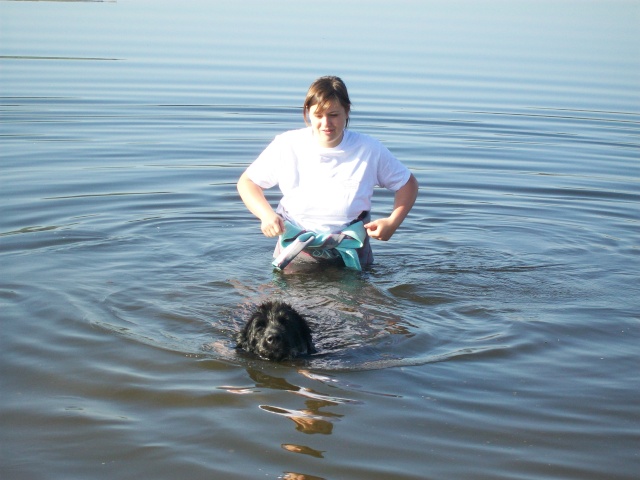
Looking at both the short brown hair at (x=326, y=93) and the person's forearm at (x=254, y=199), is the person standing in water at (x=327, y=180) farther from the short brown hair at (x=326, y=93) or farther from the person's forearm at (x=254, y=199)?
the short brown hair at (x=326, y=93)

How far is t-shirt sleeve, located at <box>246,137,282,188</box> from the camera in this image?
7.70 m

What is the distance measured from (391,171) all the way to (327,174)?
1.77 ft

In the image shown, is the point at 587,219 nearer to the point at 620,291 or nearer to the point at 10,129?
A: the point at 620,291

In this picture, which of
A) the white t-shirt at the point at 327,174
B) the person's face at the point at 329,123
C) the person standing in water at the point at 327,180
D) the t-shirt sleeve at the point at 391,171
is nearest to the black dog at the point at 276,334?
the person standing in water at the point at 327,180

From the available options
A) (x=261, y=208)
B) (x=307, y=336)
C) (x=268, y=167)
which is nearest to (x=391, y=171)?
(x=268, y=167)

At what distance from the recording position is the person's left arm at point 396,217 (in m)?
7.22

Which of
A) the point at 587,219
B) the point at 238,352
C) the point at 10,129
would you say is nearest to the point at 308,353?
the point at 238,352

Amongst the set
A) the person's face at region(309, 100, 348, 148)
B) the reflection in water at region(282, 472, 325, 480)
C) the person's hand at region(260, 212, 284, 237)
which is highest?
the person's face at region(309, 100, 348, 148)

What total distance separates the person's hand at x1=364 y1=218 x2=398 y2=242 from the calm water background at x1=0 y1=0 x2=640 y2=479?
461 millimetres

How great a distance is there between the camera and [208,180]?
11.3 m

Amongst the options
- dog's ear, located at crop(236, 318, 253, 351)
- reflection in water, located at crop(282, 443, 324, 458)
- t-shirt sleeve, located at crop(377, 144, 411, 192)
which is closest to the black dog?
dog's ear, located at crop(236, 318, 253, 351)

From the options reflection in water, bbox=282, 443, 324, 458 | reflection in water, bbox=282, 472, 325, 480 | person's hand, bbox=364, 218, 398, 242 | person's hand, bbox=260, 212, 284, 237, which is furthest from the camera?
person's hand, bbox=364, 218, 398, 242

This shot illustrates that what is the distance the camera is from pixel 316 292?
7301 millimetres

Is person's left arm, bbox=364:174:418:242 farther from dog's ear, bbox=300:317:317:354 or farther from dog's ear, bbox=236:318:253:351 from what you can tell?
dog's ear, bbox=236:318:253:351
